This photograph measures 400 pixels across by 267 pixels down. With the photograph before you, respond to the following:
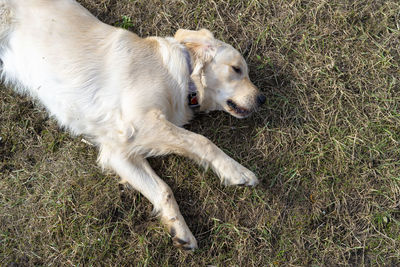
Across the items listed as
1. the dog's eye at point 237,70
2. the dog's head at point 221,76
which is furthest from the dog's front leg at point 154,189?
the dog's eye at point 237,70

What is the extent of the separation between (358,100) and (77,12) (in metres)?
3.30

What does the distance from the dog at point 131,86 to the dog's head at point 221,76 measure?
1 cm

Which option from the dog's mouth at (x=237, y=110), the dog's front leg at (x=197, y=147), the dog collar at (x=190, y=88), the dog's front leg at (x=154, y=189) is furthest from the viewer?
the dog's mouth at (x=237, y=110)

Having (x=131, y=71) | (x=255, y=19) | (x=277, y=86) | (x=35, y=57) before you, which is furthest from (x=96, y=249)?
(x=255, y=19)

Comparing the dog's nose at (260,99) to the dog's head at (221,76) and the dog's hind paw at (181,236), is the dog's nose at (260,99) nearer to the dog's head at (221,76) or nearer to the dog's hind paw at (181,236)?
the dog's head at (221,76)

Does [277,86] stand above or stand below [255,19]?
below

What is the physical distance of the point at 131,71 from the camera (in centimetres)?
333

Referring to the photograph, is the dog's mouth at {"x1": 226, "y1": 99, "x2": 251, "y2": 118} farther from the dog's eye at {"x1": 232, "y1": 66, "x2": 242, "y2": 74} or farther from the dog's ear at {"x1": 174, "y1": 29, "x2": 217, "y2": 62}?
the dog's ear at {"x1": 174, "y1": 29, "x2": 217, "y2": 62}

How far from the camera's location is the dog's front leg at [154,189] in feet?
10.9

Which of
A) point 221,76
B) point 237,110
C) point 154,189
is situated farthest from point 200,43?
point 154,189

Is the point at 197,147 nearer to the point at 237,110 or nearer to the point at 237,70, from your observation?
the point at 237,110

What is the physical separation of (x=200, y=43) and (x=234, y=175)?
1.40 metres

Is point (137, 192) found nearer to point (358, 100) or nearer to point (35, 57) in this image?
point (35, 57)

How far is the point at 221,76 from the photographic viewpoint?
11.4 ft
